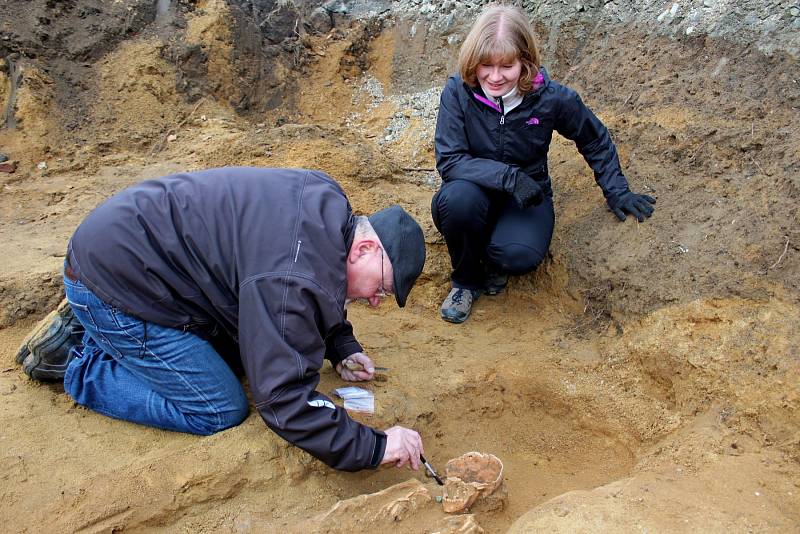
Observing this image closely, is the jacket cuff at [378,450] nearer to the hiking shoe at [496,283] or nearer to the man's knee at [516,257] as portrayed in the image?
the man's knee at [516,257]

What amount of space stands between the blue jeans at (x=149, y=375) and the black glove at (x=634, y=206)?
2.33 metres

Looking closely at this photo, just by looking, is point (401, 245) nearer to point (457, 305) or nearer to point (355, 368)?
point (355, 368)

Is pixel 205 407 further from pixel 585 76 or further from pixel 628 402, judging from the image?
pixel 585 76

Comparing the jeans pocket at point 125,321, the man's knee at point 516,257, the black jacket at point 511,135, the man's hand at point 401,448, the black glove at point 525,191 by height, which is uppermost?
the black jacket at point 511,135

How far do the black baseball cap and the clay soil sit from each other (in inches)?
32.8

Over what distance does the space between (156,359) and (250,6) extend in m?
5.16

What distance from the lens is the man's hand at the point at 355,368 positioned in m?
3.00

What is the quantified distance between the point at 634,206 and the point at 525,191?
69cm

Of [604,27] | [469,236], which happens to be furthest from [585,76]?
[469,236]

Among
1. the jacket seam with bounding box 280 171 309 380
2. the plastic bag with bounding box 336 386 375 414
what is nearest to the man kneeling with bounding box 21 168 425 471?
the jacket seam with bounding box 280 171 309 380

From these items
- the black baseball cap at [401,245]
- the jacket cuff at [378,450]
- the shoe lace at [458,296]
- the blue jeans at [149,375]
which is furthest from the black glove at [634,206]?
the blue jeans at [149,375]

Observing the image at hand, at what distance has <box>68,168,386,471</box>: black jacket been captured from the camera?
6.70ft

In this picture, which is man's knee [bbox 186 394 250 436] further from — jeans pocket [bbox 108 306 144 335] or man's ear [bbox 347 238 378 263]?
man's ear [bbox 347 238 378 263]

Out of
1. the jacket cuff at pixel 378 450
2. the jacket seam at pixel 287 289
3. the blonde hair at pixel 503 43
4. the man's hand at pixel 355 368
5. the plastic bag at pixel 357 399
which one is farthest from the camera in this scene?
the blonde hair at pixel 503 43
